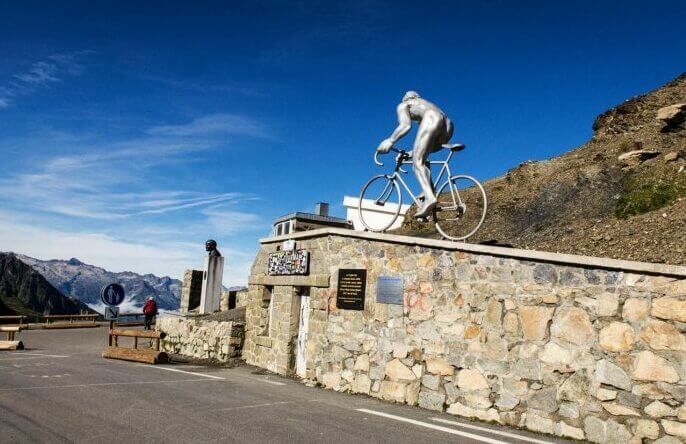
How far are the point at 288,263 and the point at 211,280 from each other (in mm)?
9241

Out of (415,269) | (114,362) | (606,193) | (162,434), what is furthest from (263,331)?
(606,193)

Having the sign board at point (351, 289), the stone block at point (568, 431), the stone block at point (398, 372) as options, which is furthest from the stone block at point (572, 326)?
the sign board at point (351, 289)

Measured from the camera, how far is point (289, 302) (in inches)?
448

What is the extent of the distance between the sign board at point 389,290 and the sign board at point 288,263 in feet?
7.77

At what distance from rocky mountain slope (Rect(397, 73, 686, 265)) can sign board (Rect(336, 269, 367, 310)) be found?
5.23 meters

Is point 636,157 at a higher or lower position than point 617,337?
higher

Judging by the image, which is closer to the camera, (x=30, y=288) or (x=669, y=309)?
(x=669, y=309)

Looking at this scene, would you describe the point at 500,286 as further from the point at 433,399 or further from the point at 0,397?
the point at 0,397

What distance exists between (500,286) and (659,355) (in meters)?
2.20

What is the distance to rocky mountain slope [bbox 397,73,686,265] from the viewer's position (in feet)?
36.2

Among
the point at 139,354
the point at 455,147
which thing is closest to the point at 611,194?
the point at 455,147

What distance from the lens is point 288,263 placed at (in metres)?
11.7

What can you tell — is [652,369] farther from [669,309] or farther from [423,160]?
[423,160]

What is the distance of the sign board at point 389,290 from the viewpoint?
886 centimetres
